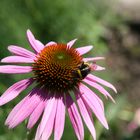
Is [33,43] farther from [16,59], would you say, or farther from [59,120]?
[59,120]

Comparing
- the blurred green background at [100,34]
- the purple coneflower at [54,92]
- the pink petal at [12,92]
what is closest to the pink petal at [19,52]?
the purple coneflower at [54,92]

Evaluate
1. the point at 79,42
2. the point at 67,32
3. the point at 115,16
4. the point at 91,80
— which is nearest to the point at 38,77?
the point at 91,80

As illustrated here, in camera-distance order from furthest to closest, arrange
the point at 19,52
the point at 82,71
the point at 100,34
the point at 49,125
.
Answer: the point at 100,34 → the point at 19,52 → the point at 82,71 → the point at 49,125

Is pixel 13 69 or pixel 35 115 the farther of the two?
pixel 13 69

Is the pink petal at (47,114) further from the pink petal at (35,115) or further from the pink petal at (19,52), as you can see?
the pink petal at (19,52)

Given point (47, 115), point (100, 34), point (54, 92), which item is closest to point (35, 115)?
point (47, 115)

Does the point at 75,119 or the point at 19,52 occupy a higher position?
the point at 19,52
